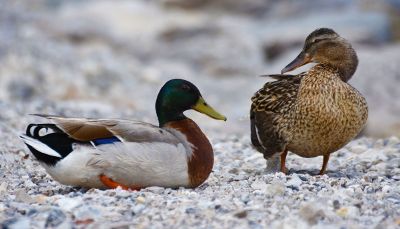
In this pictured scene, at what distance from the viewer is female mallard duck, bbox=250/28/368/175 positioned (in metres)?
8.00

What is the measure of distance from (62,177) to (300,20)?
871 inches

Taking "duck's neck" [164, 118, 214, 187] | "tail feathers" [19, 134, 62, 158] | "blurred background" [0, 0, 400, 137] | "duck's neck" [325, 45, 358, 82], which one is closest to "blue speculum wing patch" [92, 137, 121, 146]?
"tail feathers" [19, 134, 62, 158]

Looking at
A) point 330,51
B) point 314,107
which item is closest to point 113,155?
point 314,107

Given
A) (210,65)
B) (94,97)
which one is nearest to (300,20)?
(210,65)

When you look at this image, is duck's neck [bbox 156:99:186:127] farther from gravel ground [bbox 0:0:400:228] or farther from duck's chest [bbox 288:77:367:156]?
duck's chest [bbox 288:77:367:156]

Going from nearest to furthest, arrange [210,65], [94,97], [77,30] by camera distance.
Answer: [94,97] < [210,65] < [77,30]

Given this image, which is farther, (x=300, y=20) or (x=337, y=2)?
(x=337, y=2)

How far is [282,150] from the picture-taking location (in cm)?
826

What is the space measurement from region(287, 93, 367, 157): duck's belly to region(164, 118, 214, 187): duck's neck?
1016mm

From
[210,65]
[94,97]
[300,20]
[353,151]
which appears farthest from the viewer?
[300,20]

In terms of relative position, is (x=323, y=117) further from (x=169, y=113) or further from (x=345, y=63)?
(x=169, y=113)

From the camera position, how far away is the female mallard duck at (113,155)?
6.95 meters

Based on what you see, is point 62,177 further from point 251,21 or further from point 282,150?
point 251,21

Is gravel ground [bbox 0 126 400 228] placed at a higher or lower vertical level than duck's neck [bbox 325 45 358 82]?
lower
